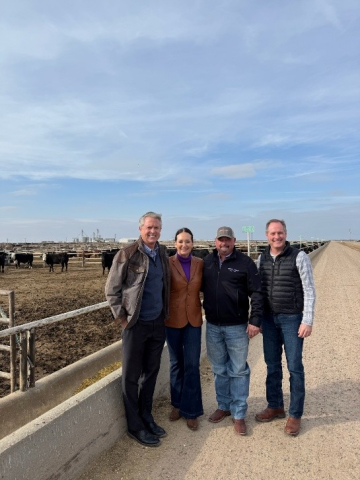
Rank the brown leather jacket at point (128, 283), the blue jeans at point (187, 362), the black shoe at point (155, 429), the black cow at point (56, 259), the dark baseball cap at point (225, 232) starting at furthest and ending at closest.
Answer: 1. the black cow at point (56, 259)
2. the blue jeans at point (187, 362)
3. the dark baseball cap at point (225, 232)
4. the black shoe at point (155, 429)
5. the brown leather jacket at point (128, 283)

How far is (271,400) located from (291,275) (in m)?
1.30

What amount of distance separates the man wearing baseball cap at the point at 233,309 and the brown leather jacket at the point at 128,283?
2.33 ft

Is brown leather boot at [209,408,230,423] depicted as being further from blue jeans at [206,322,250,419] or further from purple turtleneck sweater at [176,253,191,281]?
purple turtleneck sweater at [176,253,191,281]

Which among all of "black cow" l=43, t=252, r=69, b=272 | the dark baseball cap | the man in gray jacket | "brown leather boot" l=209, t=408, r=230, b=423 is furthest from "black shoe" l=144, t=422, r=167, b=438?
"black cow" l=43, t=252, r=69, b=272

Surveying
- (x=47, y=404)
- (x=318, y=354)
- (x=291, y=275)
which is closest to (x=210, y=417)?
(x=291, y=275)

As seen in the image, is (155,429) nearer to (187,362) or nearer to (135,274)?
(187,362)

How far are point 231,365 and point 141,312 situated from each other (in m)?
1.08

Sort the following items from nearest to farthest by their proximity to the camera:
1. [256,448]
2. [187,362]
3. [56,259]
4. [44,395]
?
[256,448] < [187,362] < [44,395] < [56,259]

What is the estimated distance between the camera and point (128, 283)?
10.9 feet

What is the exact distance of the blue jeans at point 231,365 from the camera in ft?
11.9

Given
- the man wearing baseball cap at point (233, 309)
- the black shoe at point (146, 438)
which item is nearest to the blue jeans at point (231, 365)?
the man wearing baseball cap at point (233, 309)

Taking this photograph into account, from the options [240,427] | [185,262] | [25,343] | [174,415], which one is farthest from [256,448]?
[25,343]

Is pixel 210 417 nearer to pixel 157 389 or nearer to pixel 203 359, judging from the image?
pixel 157 389

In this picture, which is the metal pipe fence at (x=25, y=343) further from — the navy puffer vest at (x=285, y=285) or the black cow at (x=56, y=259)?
the black cow at (x=56, y=259)
